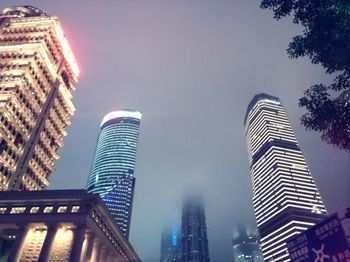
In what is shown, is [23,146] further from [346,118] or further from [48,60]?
[346,118]

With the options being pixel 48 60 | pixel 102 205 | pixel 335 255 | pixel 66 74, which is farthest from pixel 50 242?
pixel 66 74

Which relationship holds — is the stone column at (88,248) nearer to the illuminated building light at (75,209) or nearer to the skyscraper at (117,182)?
the illuminated building light at (75,209)

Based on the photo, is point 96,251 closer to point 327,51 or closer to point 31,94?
point 31,94

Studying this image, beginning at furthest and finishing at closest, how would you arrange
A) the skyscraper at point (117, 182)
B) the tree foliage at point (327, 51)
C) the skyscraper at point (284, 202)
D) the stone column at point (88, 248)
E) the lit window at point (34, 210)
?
the skyscraper at point (117, 182) < the skyscraper at point (284, 202) < the lit window at point (34, 210) < the stone column at point (88, 248) < the tree foliage at point (327, 51)

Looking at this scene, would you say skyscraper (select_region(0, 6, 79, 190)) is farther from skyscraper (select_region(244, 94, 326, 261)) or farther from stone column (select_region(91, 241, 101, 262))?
skyscraper (select_region(244, 94, 326, 261))

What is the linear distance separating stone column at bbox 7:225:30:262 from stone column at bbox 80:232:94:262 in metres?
9.77

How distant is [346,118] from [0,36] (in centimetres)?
9651

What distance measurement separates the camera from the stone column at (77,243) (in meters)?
42.4

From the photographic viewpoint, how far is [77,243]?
1720 inches

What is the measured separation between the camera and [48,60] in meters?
82.4

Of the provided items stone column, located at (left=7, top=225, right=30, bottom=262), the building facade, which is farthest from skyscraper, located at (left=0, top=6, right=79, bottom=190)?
stone column, located at (left=7, top=225, right=30, bottom=262)

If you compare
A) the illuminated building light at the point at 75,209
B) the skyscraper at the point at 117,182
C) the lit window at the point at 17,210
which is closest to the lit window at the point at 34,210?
the lit window at the point at 17,210

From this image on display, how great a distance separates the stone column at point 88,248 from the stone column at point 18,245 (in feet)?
32.1

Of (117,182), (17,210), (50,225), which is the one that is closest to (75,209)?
(50,225)
